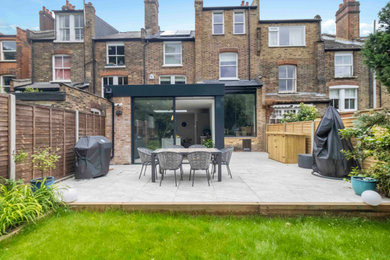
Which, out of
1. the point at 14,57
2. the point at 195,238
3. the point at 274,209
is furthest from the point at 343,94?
the point at 14,57

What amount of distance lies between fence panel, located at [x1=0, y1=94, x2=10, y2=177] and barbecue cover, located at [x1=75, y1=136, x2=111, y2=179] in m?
1.77

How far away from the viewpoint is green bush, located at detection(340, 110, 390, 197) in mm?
4090

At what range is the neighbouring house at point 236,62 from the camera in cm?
1359

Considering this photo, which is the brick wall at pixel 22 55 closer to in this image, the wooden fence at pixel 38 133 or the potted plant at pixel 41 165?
the wooden fence at pixel 38 133

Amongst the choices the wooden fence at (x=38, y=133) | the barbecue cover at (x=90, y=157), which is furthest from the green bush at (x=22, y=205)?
the barbecue cover at (x=90, y=157)

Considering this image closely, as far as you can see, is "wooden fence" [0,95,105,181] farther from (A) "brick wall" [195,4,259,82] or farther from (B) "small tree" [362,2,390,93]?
(B) "small tree" [362,2,390,93]

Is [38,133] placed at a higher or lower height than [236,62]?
lower

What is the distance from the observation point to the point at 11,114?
418cm

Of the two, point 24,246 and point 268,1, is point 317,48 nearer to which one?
point 268,1

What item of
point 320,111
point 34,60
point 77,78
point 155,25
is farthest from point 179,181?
point 34,60

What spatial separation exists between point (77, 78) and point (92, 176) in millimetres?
11420

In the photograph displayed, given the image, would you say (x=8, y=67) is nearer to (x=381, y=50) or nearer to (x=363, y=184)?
(x=363, y=184)

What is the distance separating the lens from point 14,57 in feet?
53.5

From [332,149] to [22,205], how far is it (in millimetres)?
6830
